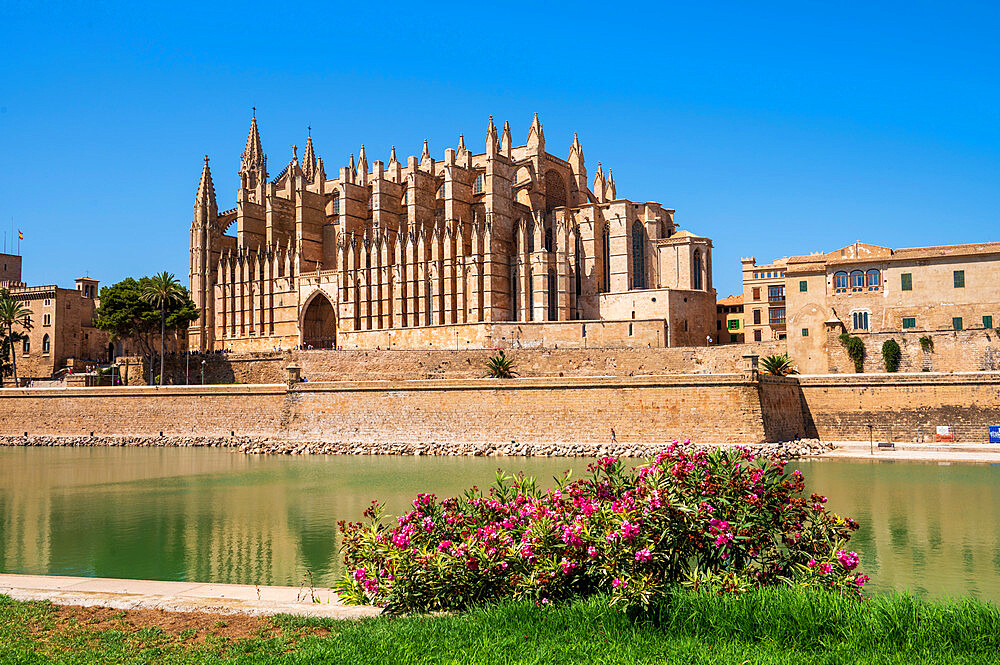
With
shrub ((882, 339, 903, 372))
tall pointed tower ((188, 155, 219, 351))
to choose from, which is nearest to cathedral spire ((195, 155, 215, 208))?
tall pointed tower ((188, 155, 219, 351))

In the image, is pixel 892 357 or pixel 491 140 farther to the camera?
pixel 491 140

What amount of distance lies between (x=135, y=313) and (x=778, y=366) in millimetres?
35825

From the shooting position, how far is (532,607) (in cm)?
746

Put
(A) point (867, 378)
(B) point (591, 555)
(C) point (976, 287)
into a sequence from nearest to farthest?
(B) point (591, 555)
(A) point (867, 378)
(C) point (976, 287)

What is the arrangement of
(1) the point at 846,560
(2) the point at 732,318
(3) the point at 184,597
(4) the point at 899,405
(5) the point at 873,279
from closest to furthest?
1. (1) the point at 846,560
2. (3) the point at 184,597
3. (4) the point at 899,405
4. (5) the point at 873,279
5. (2) the point at 732,318

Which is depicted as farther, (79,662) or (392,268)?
(392,268)

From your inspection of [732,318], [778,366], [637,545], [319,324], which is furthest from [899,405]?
[319,324]

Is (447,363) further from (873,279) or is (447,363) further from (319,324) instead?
(873,279)

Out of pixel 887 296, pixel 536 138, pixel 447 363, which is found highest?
pixel 536 138

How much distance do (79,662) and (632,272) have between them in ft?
141

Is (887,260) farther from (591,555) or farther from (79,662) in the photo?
(79,662)

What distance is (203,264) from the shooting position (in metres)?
59.8

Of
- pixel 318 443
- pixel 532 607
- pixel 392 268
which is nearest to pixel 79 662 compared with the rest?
pixel 532 607

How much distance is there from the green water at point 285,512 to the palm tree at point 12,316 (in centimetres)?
2445
